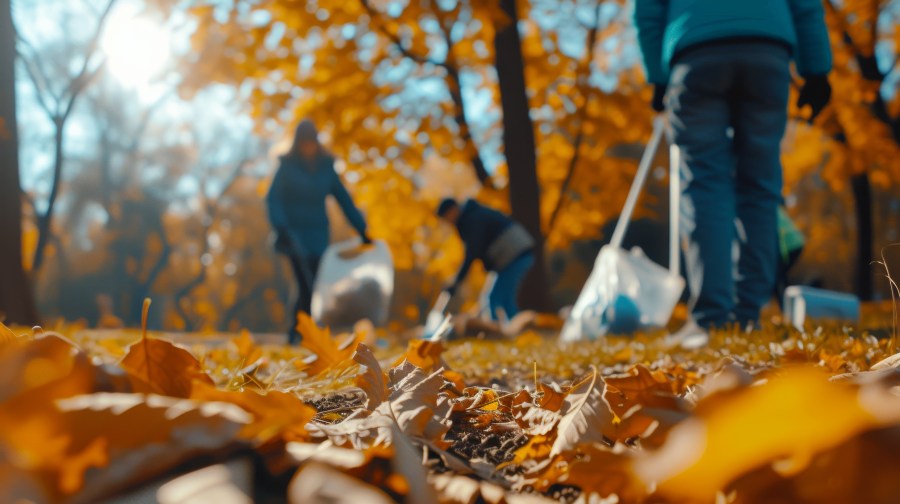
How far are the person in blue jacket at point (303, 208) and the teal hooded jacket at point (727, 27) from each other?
11.1 ft

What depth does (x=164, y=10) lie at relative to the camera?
357 inches

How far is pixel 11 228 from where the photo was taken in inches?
259

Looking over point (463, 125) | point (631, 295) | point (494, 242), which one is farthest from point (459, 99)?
point (631, 295)

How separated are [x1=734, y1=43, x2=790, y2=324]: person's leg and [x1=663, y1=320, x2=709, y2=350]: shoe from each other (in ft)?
1.13

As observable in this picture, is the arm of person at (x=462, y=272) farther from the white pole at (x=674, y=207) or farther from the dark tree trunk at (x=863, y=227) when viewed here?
the dark tree trunk at (x=863, y=227)

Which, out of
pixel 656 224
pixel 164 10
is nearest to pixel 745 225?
pixel 164 10

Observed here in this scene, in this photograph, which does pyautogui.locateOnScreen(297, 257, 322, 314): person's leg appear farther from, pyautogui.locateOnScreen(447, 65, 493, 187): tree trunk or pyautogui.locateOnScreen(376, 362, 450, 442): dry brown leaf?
pyautogui.locateOnScreen(376, 362, 450, 442): dry brown leaf

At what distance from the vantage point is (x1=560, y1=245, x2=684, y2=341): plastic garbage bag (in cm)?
384

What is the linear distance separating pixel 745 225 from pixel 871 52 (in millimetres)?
10032

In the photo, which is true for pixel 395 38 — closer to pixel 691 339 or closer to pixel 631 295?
pixel 631 295

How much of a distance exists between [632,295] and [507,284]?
363 cm

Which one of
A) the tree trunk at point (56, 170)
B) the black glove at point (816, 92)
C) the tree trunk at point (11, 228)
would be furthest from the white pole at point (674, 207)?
the tree trunk at point (56, 170)

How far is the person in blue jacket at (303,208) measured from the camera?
6113 millimetres

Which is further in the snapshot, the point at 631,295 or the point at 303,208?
the point at 303,208
